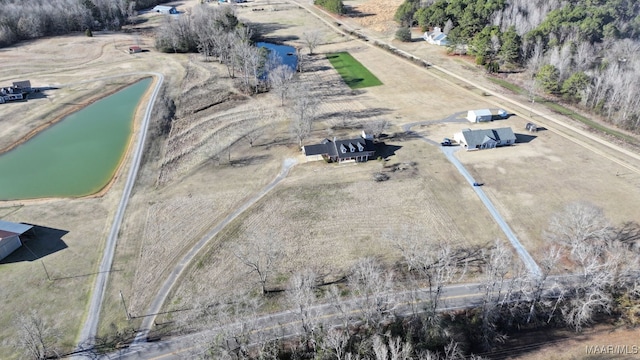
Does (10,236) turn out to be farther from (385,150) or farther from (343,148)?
(385,150)

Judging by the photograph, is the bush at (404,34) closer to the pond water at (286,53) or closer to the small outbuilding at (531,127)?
the pond water at (286,53)

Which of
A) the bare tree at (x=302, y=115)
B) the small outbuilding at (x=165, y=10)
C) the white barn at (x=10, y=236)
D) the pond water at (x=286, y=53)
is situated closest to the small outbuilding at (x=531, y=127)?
the bare tree at (x=302, y=115)

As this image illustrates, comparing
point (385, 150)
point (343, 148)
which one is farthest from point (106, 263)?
point (385, 150)

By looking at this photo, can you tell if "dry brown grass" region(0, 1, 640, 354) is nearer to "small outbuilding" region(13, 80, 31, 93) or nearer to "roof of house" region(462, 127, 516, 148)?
"roof of house" region(462, 127, 516, 148)

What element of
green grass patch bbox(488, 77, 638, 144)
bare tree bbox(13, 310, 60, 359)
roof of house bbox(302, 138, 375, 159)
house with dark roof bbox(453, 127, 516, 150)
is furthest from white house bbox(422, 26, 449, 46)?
bare tree bbox(13, 310, 60, 359)

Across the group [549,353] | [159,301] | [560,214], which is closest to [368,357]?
[549,353]

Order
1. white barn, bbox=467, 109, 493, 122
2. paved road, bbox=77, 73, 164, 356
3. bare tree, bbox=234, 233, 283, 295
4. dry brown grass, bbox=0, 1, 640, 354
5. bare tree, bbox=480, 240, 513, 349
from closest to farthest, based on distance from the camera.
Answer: bare tree, bbox=480, 240, 513, 349, paved road, bbox=77, 73, 164, 356, bare tree, bbox=234, 233, 283, 295, dry brown grass, bbox=0, 1, 640, 354, white barn, bbox=467, 109, 493, 122
